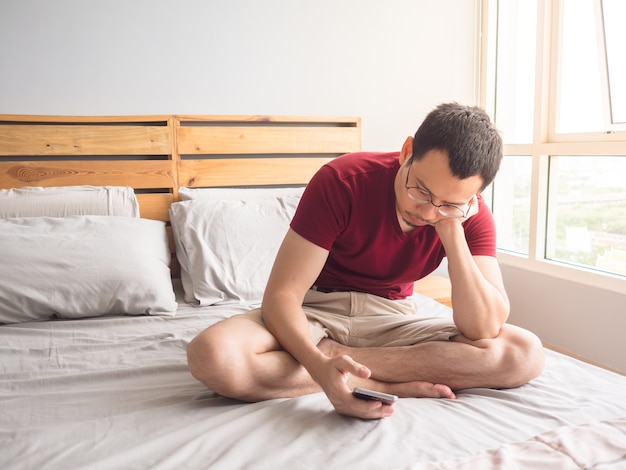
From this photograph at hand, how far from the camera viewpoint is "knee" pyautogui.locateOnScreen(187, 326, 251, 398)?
126cm

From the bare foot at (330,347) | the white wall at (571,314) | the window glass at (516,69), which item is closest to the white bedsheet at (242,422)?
the bare foot at (330,347)

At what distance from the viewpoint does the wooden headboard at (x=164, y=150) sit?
94.3 inches

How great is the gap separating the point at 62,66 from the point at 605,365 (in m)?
2.62

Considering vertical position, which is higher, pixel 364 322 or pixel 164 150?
pixel 164 150

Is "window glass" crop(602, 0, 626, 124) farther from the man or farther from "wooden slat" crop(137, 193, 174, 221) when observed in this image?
"wooden slat" crop(137, 193, 174, 221)

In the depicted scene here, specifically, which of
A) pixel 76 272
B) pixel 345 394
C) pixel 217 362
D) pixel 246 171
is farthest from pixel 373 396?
pixel 246 171

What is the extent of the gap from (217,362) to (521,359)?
0.72 meters

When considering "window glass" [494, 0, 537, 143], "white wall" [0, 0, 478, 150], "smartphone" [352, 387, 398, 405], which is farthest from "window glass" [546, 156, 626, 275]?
"smartphone" [352, 387, 398, 405]

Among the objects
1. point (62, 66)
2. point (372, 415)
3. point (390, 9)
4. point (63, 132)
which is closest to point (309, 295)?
point (372, 415)

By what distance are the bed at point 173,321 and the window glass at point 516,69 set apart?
0.86 meters

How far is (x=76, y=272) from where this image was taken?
1.93 m

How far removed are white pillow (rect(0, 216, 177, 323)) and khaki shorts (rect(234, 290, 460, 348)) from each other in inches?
25.0

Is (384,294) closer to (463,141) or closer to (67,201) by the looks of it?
(463,141)

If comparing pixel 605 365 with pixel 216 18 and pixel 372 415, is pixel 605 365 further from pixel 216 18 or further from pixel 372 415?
pixel 216 18
